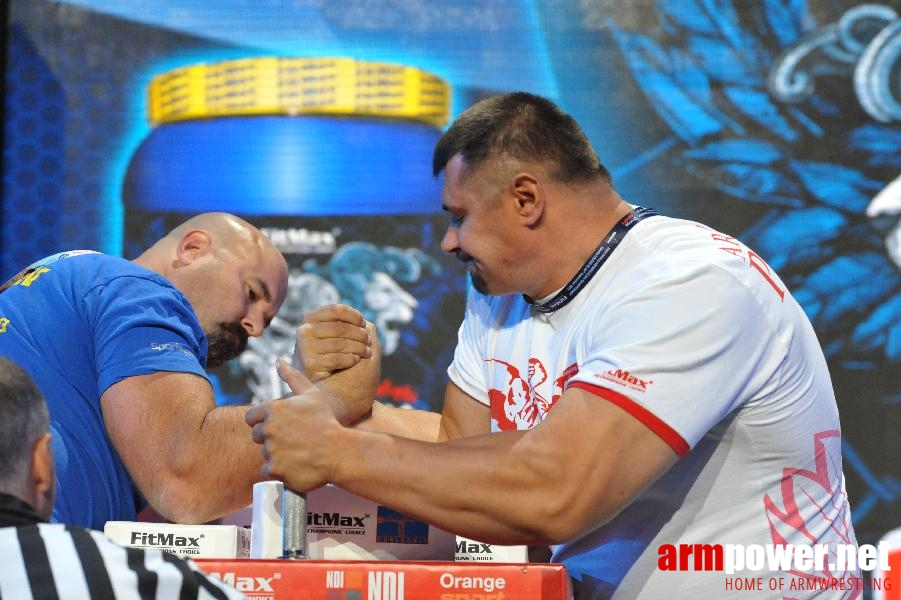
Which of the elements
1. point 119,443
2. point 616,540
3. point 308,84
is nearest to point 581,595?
point 616,540

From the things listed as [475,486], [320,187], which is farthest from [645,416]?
[320,187]

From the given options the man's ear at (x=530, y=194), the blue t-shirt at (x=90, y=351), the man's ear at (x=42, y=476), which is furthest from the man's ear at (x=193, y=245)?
the man's ear at (x=42, y=476)

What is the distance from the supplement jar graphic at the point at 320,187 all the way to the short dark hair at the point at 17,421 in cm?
211

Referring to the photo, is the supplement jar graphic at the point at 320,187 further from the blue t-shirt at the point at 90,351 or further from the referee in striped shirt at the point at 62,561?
the referee in striped shirt at the point at 62,561

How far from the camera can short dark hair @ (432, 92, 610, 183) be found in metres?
1.91

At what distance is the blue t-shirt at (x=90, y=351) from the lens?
1939 mm

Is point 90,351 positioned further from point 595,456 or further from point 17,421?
point 595,456

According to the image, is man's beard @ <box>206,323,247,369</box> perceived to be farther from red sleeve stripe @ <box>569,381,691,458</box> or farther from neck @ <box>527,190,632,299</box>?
red sleeve stripe @ <box>569,381,691,458</box>

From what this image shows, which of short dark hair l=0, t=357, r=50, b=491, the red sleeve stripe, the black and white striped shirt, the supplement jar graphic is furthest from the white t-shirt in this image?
the supplement jar graphic

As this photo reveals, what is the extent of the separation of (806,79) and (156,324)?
2313 millimetres

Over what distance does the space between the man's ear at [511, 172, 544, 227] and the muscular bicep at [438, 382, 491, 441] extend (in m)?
0.43

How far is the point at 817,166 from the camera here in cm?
331

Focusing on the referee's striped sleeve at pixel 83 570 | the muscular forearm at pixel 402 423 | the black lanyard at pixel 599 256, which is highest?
the black lanyard at pixel 599 256

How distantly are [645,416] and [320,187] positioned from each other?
222 centimetres
